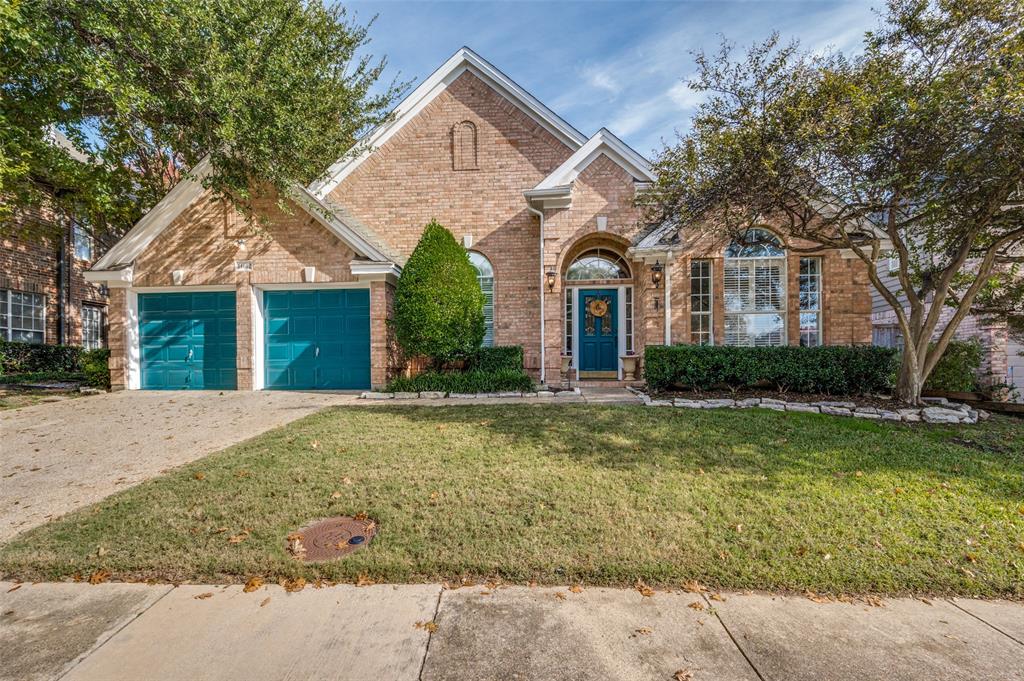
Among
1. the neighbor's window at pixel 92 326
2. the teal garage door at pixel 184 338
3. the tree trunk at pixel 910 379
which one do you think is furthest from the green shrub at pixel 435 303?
the neighbor's window at pixel 92 326

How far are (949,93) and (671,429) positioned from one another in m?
5.84

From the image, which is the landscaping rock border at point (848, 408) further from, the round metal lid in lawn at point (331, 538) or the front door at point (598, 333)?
the round metal lid in lawn at point (331, 538)

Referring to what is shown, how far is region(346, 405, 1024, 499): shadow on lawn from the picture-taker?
4703mm

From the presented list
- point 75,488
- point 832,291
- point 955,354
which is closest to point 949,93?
point 832,291

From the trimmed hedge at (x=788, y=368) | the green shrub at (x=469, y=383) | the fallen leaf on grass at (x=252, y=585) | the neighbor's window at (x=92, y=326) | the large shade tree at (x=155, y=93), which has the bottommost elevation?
the fallen leaf on grass at (x=252, y=585)

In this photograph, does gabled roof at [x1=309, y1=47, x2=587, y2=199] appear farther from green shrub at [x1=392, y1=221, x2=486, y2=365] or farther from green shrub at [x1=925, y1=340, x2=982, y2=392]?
green shrub at [x1=925, y1=340, x2=982, y2=392]

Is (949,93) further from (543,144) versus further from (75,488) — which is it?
(75,488)

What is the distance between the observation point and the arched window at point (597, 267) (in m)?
11.9

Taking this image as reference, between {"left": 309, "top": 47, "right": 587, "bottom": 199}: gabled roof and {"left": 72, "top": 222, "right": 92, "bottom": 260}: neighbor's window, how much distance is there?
11.6m

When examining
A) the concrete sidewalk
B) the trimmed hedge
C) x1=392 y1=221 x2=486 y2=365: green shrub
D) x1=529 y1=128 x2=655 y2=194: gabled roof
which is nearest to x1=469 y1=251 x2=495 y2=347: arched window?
x1=392 y1=221 x2=486 y2=365: green shrub

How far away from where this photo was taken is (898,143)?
6039mm

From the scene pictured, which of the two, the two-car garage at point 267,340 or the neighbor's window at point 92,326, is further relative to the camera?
the neighbor's window at point 92,326

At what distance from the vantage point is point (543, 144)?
11742 mm

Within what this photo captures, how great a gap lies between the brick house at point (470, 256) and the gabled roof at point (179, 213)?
3 centimetres
